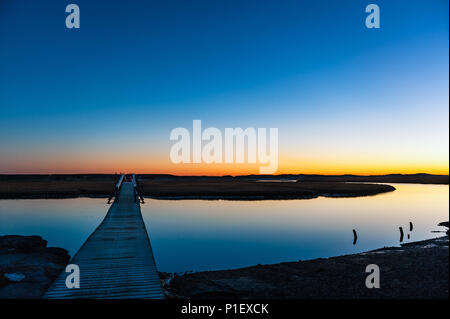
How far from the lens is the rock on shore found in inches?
331

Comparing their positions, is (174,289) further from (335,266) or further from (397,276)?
(397,276)

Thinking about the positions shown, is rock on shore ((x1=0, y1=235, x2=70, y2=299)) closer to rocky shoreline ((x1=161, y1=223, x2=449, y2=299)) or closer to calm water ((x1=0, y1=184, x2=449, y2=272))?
calm water ((x1=0, y1=184, x2=449, y2=272))

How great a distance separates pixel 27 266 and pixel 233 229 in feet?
43.8

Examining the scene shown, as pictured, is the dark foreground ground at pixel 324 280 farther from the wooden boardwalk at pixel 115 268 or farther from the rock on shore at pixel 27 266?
the rock on shore at pixel 27 266

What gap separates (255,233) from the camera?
2041 cm

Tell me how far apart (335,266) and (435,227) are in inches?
642

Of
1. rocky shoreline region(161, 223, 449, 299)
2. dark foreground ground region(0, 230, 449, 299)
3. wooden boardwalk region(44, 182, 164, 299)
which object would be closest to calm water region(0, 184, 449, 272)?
wooden boardwalk region(44, 182, 164, 299)

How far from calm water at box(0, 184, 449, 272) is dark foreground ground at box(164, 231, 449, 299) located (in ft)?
8.58

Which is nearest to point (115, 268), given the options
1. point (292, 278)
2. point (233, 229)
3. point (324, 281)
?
point (292, 278)

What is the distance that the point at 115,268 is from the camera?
885 centimetres

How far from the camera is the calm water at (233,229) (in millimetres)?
15352

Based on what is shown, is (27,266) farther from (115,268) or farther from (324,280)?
(324,280)
